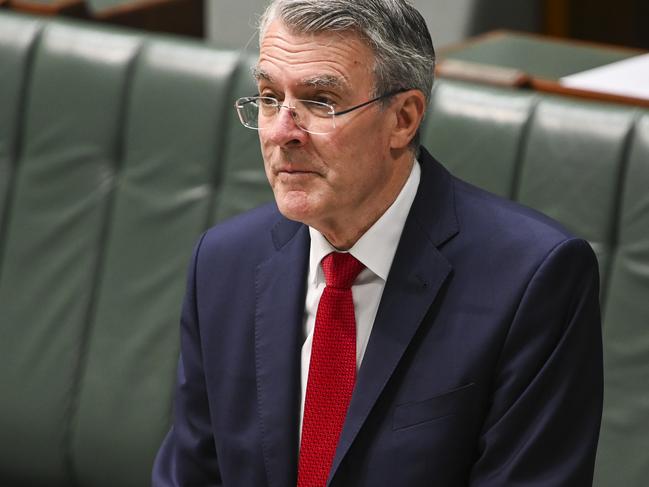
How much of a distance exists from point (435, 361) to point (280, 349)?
0.64ft

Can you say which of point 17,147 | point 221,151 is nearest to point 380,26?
point 221,151

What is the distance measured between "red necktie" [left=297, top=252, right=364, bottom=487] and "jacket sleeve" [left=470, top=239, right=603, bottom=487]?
177mm

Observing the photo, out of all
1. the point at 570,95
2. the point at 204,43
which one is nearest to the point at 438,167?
the point at 570,95

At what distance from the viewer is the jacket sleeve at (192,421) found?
1.55 m

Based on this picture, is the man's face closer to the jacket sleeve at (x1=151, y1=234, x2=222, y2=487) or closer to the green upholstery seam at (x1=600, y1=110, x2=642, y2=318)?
the jacket sleeve at (x1=151, y1=234, x2=222, y2=487)

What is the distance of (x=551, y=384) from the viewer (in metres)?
1.34

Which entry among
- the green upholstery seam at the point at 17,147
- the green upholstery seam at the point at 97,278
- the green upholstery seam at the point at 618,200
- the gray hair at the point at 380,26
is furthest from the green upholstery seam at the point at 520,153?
the green upholstery seam at the point at 17,147

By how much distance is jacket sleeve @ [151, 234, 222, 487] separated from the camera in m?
1.55

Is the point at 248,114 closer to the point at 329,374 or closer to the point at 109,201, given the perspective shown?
the point at 329,374

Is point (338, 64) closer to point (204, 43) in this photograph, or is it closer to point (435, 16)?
point (204, 43)

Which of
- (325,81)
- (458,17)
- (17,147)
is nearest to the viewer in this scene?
(325,81)

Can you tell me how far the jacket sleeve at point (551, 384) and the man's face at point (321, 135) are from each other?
0.75ft

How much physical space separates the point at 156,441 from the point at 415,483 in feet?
2.51

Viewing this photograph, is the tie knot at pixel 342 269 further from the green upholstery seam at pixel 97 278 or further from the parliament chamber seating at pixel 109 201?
the green upholstery seam at pixel 97 278
